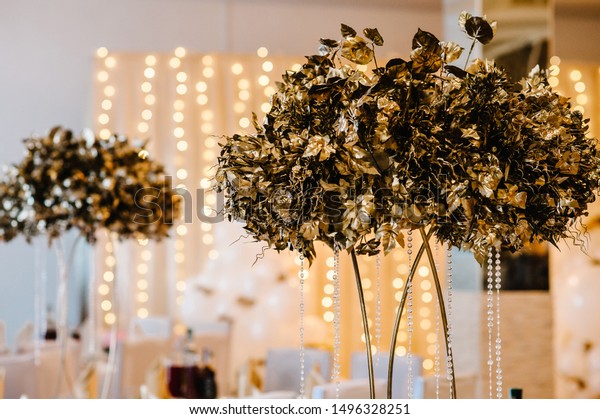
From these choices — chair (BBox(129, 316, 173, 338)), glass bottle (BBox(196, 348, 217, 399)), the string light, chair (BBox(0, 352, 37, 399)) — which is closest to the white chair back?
glass bottle (BBox(196, 348, 217, 399))

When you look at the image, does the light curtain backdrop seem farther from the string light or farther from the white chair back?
the white chair back

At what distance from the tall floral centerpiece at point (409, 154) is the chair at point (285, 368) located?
323cm

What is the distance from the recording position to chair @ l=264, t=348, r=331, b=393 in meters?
4.99

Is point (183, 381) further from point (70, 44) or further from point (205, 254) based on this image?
point (70, 44)

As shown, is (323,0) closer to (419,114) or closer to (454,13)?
(454,13)

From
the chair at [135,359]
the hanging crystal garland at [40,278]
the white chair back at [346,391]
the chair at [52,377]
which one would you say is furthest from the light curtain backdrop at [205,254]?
the white chair back at [346,391]

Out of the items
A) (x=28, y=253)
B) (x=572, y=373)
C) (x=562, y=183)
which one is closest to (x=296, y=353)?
(x=572, y=373)

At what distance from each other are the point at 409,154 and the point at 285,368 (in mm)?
3495

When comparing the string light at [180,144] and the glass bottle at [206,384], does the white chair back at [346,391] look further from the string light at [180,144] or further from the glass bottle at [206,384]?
the string light at [180,144]

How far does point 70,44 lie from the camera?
8164mm

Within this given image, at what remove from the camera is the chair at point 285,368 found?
4.99 m

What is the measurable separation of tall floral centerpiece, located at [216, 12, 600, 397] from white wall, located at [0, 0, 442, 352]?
21.2ft

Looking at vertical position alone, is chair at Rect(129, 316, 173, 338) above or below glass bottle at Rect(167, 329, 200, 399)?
above

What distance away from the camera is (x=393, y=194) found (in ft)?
5.79
